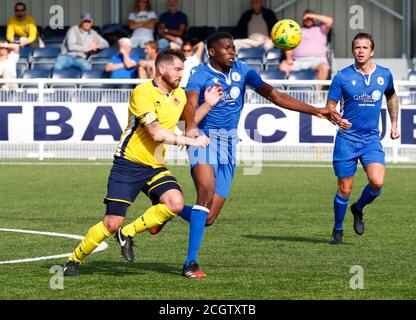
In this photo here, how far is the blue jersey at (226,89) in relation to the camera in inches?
404

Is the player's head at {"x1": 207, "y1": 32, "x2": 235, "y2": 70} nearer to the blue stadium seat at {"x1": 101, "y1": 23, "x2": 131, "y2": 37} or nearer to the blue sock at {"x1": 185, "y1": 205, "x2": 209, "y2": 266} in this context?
the blue sock at {"x1": 185, "y1": 205, "x2": 209, "y2": 266}

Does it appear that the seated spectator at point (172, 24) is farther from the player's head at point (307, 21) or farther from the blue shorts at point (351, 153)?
the blue shorts at point (351, 153)

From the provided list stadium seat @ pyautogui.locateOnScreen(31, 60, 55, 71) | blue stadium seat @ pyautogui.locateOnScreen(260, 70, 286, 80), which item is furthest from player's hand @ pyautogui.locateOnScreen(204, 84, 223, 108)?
stadium seat @ pyautogui.locateOnScreen(31, 60, 55, 71)

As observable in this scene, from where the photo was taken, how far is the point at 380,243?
39.3 ft

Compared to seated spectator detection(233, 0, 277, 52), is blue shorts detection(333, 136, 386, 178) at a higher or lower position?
lower

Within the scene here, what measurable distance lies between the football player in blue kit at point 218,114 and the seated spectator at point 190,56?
11869mm

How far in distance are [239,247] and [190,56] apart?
12064 mm

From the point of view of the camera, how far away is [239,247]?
38.5 feet

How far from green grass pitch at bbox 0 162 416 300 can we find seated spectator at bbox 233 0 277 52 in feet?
23.0

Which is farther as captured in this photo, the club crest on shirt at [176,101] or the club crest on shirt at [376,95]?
the club crest on shirt at [376,95]

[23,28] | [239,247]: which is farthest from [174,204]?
[23,28]

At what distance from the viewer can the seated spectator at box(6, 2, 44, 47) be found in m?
26.1

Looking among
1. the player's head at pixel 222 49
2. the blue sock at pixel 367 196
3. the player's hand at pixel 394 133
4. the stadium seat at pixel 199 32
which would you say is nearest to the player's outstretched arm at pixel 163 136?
the player's head at pixel 222 49
